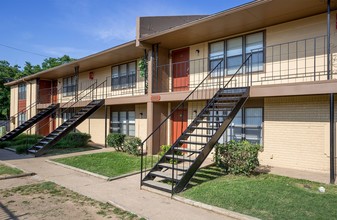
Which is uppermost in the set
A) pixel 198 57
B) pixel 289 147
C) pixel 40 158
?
pixel 198 57

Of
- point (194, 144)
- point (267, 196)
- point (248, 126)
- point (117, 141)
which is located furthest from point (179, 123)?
point (267, 196)

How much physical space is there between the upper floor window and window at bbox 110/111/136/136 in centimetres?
621

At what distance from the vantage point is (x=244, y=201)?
616 cm

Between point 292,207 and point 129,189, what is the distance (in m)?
4.04

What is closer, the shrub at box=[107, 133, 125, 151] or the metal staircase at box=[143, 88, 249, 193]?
the metal staircase at box=[143, 88, 249, 193]

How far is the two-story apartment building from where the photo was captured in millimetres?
8492

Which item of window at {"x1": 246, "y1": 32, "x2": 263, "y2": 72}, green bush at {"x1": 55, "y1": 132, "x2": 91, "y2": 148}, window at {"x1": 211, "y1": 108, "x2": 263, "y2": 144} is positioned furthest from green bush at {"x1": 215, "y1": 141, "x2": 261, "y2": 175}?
green bush at {"x1": 55, "y1": 132, "x2": 91, "y2": 148}

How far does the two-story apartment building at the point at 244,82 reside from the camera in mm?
8492

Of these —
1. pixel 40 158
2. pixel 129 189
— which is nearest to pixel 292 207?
pixel 129 189

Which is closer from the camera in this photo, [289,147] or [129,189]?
[129,189]

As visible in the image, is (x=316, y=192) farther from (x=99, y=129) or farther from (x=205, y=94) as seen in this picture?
(x=99, y=129)

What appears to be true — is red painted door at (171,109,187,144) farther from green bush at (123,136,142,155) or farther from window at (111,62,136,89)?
window at (111,62,136,89)

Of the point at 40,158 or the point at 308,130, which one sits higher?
the point at 308,130

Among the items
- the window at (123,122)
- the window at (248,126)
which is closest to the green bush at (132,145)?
the window at (123,122)
